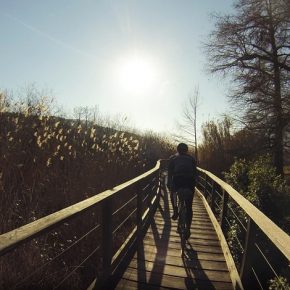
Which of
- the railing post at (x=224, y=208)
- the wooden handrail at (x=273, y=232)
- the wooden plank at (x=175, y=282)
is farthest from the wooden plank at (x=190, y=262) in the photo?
the wooden handrail at (x=273, y=232)

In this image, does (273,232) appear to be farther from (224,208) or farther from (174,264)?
(224,208)

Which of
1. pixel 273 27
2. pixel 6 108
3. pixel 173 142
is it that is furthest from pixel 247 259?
pixel 173 142

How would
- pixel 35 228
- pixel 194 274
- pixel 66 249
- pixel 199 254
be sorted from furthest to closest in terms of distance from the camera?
1. pixel 199 254
2. pixel 194 274
3. pixel 66 249
4. pixel 35 228

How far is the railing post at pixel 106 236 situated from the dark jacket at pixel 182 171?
275 centimetres

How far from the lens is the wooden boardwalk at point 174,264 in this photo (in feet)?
16.6

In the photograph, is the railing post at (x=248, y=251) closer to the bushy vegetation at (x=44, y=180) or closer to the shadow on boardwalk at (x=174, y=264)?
the shadow on boardwalk at (x=174, y=264)

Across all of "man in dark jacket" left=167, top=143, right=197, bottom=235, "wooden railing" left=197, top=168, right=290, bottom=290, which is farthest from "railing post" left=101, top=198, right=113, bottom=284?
"man in dark jacket" left=167, top=143, right=197, bottom=235

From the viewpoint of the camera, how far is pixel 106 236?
4.61m

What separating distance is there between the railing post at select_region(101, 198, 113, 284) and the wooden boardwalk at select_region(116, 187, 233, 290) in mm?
277

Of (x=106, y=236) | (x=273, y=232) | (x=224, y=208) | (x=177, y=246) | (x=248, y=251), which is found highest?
(x=273, y=232)

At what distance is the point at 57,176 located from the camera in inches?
291

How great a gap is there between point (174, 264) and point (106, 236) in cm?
171

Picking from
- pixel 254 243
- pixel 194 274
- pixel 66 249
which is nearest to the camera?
pixel 66 249

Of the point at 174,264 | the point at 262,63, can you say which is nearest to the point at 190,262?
the point at 174,264
